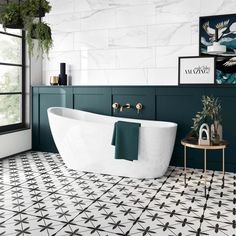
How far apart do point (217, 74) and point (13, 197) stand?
3.04 m

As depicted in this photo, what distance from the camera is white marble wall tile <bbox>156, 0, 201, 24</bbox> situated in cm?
448

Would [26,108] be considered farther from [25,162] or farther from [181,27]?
[181,27]

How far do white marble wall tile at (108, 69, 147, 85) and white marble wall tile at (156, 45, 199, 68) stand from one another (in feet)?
0.98

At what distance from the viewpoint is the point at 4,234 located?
2.44 metres

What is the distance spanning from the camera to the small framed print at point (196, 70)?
4375mm

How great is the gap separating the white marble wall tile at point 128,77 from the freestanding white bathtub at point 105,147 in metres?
0.85

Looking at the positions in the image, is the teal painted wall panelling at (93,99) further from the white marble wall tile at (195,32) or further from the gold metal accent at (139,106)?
the white marble wall tile at (195,32)

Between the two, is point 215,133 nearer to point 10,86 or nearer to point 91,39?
point 91,39

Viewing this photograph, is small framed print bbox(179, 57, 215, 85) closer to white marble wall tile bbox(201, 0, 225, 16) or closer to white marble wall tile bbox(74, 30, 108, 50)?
white marble wall tile bbox(201, 0, 225, 16)

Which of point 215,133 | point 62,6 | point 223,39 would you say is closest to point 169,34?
point 223,39

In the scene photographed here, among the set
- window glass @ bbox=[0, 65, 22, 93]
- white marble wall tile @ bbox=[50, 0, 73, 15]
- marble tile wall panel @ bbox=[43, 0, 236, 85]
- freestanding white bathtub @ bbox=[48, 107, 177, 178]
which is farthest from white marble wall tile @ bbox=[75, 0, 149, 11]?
freestanding white bathtub @ bbox=[48, 107, 177, 178]

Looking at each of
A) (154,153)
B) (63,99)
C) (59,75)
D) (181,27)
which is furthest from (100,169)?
(181,27)

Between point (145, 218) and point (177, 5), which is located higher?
point (177, 5)

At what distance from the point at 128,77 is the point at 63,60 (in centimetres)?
122
